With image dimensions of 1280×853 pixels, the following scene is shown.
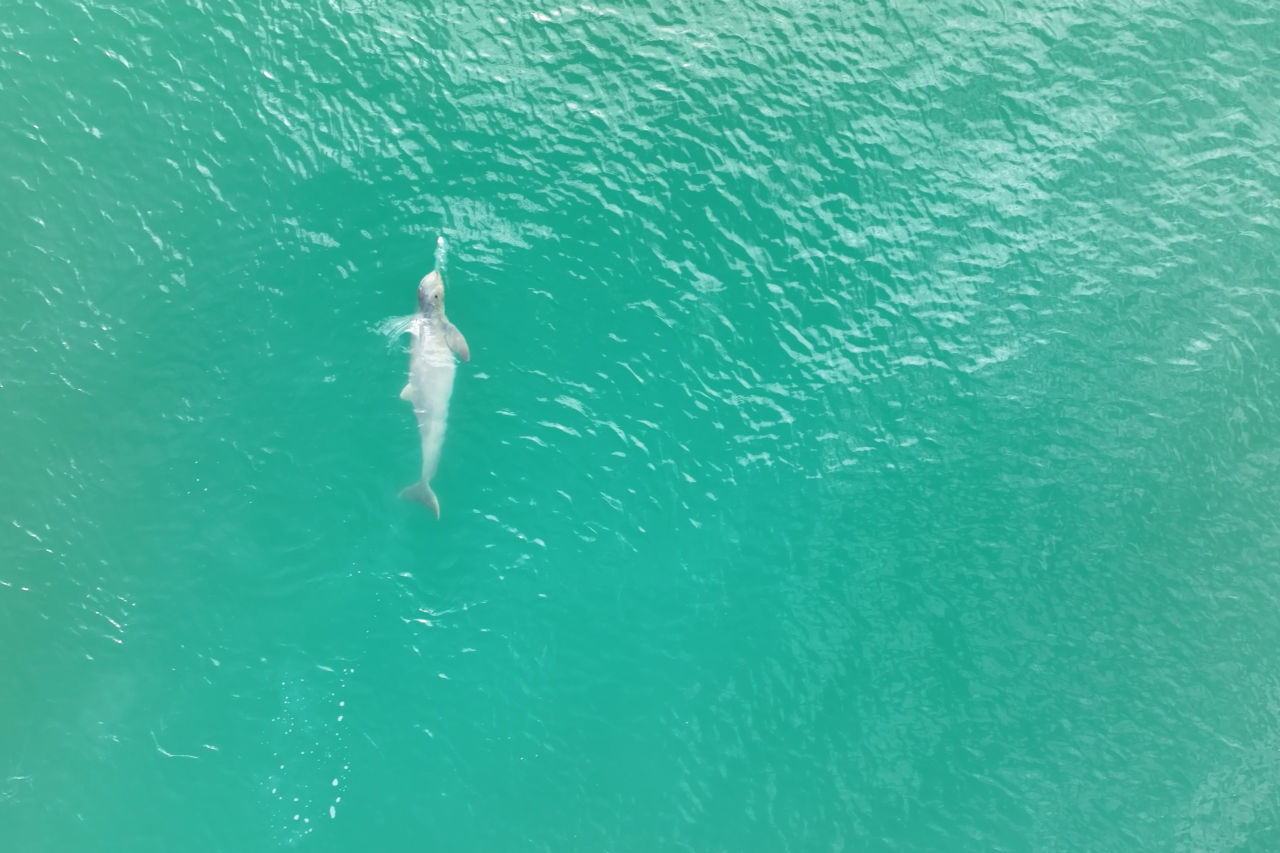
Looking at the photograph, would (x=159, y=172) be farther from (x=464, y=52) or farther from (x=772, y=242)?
(x=772, y=242)

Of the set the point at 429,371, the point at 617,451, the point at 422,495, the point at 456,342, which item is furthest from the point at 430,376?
the point at 617,451

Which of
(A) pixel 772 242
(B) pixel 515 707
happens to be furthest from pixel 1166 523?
(B) pixel 515 707

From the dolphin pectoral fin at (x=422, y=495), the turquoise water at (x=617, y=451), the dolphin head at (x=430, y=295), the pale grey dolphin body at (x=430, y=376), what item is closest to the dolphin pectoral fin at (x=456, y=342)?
the pale grey dolphin body at (x=430, y=376)

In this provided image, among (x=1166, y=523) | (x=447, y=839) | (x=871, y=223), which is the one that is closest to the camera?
(x=447, y=839)

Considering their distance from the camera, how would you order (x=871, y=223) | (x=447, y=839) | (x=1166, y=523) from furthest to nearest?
(x=871, y=223)
(x=1166, y=523)
(x=447, y=839)

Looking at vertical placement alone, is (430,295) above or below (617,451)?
above

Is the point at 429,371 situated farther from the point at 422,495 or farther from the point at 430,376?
the point at 422,495

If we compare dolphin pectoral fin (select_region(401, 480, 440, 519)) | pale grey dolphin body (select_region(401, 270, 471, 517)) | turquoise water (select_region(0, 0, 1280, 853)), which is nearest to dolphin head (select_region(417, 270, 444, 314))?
pale grey dolphin body (select_region(401, 270, 471, 517))
